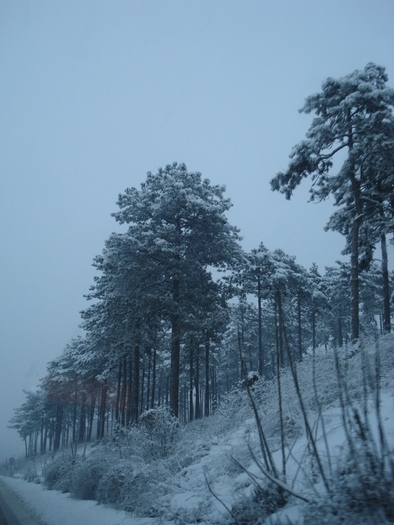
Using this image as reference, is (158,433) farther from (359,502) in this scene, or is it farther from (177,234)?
(177,234)

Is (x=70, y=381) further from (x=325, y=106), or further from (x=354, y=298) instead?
(x=325, y=106)

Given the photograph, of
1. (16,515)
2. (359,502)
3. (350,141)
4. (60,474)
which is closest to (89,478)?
(16,515)

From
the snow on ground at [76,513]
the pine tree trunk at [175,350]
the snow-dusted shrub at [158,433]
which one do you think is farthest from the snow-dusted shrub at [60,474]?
the pine tree trunk at [175,350]

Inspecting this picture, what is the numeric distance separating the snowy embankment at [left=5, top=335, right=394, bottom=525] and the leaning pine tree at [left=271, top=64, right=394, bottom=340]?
6.17 metres

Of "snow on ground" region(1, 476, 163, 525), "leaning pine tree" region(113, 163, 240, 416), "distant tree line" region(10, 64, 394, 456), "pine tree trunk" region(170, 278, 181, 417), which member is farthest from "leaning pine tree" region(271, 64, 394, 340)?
"snow on ground" region(1, 476, 163, 525)

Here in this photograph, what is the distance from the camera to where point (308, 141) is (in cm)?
1403

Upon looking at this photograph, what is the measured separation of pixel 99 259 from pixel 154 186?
4923 mm

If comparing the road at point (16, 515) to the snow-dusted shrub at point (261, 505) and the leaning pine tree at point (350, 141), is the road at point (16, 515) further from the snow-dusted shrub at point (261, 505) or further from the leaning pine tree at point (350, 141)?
the leaning pine tree at point (350, 141)

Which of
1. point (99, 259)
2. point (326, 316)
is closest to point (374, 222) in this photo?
point (99, 259)

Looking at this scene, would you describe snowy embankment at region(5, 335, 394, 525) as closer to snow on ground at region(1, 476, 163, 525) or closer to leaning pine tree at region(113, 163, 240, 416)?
snow on ground at region(1, 476, 163, 525)

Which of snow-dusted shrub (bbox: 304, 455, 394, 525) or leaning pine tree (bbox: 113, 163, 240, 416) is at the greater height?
leaning pine tree (bbox: 113, 163, 240, 416)

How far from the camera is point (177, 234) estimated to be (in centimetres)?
1781

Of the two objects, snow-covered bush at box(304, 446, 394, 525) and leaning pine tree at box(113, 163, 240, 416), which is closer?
snow-covered bush at box(304, 446, 394, 525)

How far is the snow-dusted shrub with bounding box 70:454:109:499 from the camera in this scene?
27.3 feet
